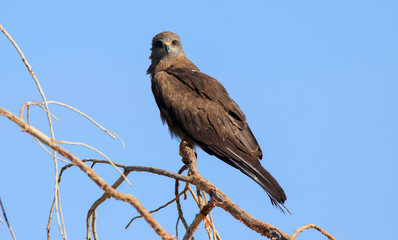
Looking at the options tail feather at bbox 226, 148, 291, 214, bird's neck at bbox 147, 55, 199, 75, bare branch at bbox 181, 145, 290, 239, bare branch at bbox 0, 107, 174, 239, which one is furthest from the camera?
bird's neck at bbox 147, 55, 199, 75

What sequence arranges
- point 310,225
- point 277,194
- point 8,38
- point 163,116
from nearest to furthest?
point 8,38, point 310,225, point 277,194, point 163,116

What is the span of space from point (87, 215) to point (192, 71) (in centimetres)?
336

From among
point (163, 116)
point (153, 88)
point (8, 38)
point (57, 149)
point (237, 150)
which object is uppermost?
point (153, 88)

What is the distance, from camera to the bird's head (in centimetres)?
699

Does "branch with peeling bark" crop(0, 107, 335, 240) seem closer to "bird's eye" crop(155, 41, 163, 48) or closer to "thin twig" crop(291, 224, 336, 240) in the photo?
"thin twig" crop(291, 224, 336, 240)

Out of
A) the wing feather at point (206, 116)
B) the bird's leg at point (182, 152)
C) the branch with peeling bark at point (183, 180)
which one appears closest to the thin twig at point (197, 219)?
the branch with peeling bark at point (183, 180)

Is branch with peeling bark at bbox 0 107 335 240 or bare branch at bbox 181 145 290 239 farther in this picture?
bare branch at bbox 181 145 290 239

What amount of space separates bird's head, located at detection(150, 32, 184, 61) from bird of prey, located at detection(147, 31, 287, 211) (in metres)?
0.62

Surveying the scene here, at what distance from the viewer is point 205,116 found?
566 centimetres

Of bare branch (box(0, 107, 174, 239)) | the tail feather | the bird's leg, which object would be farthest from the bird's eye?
bare branch (box(0, 107, 174, 239))

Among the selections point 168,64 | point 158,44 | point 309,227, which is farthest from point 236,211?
point 158,44

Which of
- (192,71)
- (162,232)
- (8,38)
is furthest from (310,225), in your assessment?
(192,71)

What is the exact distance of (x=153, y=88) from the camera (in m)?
6.15

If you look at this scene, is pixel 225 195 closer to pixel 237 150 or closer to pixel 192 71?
pixel 237 150
